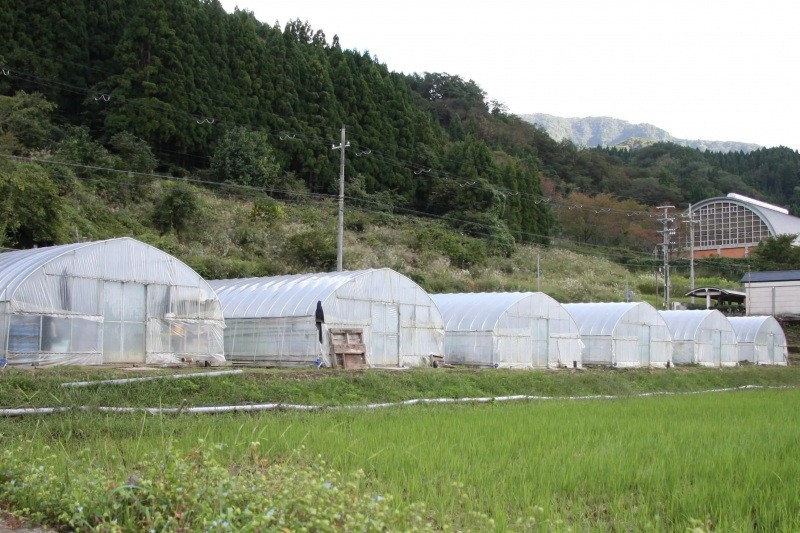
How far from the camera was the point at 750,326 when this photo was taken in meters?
36.6

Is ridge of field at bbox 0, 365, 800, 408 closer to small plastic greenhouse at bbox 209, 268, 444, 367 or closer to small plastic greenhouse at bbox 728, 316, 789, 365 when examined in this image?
small plastic greenhouse at bbox 209, 268, 444, 367

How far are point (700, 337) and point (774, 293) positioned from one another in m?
15.4

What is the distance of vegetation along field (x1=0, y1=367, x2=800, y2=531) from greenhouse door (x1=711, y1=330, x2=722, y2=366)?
781 inches

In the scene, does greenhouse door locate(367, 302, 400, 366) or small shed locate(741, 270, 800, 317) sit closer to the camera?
greenhouse door locate(367, 302, 400, 366)

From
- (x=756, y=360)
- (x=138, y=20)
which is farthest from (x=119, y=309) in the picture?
(x=756, y=360)

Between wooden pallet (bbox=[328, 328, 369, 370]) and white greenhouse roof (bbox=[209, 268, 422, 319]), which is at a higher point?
white greenhouse roof (bbox=[209, 268, 422, 319])

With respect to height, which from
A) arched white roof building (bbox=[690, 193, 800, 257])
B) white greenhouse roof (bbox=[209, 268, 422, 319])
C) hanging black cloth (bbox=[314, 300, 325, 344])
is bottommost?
hanging black cloth (bbox=[314, 300, 325, 344])

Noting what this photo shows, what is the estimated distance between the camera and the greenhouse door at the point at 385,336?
814 inches

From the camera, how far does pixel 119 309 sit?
1670cm

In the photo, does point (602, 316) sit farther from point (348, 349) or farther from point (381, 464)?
point (381, 464)

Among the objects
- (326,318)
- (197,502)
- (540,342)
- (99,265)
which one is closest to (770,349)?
(540,342)

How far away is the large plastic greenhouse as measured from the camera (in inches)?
926

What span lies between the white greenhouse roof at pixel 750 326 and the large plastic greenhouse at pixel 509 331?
1451cm

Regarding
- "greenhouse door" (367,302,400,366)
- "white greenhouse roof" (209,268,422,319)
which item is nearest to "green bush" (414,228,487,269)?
"white greenhouse roof" (209,268,422,319)
